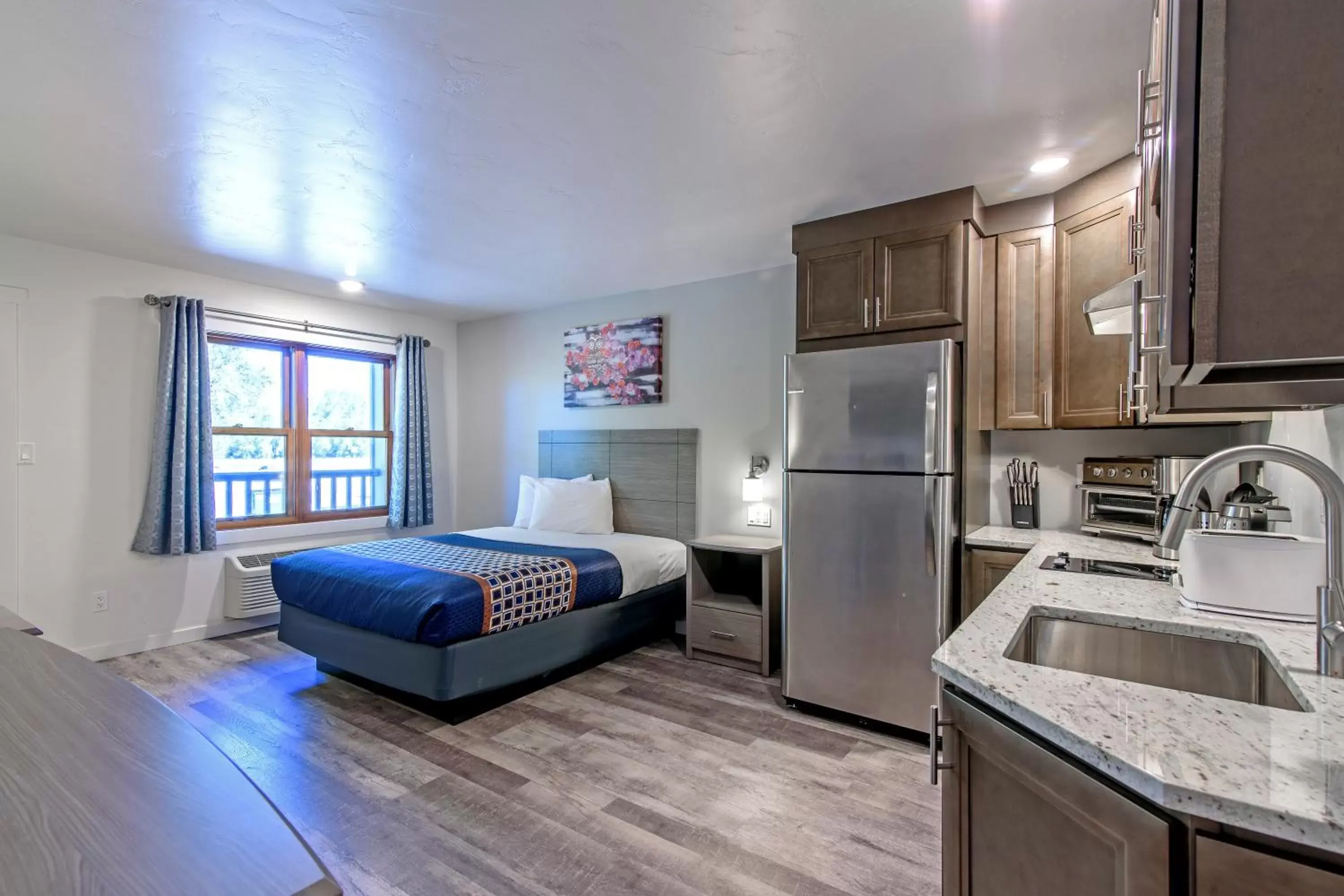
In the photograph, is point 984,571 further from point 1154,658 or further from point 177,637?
point 177,637

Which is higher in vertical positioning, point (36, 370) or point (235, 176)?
point (235, 176)

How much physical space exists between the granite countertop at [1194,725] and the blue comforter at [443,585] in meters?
2.24

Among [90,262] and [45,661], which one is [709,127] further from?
[90,262]

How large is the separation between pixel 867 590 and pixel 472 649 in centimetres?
181

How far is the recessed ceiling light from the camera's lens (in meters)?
2.47

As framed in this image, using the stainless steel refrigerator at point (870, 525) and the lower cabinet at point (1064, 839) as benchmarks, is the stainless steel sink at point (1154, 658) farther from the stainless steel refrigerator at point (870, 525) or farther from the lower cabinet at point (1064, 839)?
the stainless steel refrigerator at point (870, 525)

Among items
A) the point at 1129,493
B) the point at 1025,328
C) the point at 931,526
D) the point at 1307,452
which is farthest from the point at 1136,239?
the point at 931,526

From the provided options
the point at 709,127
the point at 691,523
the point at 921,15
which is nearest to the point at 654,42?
the point at 709,127

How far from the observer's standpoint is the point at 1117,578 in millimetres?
1811

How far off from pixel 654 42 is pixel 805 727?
2.74 m

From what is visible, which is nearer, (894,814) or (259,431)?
(894,814)

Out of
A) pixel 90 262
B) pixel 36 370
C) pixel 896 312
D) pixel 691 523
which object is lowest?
pixel 691 523

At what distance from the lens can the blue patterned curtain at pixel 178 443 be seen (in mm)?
3918

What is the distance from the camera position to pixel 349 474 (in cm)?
511
